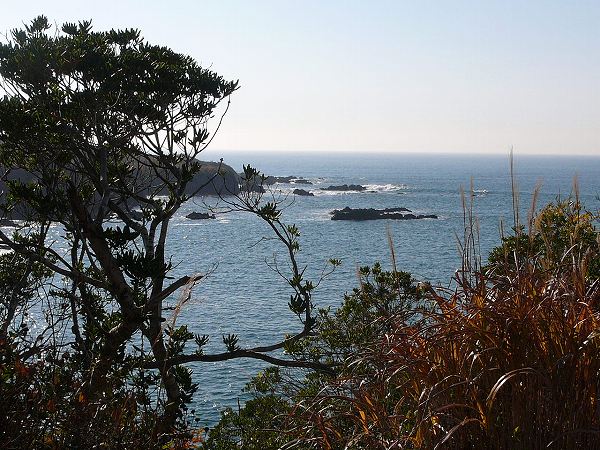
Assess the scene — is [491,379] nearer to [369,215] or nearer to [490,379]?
[490,379]

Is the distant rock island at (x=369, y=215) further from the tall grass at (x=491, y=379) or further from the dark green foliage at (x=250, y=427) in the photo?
the tall grass at (x=491, y=379)

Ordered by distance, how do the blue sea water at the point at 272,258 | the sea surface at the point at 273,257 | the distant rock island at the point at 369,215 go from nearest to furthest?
1. the sea surface at the point at 273,257
2. the blue sea water at the point at 272,258
3. the distant rock island at the point at 369,215

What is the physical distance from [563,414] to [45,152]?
197 inches

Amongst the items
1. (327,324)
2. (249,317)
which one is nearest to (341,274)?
(249,317)

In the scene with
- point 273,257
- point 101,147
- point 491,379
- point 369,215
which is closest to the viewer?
point 491,379

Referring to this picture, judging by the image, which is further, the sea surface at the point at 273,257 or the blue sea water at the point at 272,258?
the blue sea water at the point at 272,258

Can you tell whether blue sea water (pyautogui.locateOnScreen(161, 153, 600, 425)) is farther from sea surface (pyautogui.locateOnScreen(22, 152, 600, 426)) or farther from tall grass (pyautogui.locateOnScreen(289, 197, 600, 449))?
tall grass (pyautogui.locateOnScreen(289, 197, 600, 449))

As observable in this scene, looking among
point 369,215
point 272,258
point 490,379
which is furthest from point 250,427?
point 369,215

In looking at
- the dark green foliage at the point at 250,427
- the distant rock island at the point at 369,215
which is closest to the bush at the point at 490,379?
the dark green foliage at the point at 250,427

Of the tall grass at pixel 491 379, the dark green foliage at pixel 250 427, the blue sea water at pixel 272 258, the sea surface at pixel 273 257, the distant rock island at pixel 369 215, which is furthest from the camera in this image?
the distant rock island at pixel 369 215

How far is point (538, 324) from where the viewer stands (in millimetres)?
2715

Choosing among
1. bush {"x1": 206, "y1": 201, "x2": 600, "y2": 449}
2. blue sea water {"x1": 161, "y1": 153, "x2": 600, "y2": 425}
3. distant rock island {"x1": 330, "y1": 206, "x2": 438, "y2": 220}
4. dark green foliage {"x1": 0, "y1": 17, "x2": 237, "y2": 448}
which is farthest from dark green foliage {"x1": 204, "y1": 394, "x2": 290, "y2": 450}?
distant rock island {"x1": 330, "y1": 206, "x2": 438, "y2": 220}

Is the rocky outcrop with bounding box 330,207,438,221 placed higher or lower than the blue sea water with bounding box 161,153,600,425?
higher

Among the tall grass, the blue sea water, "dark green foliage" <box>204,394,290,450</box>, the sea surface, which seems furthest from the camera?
the blue sea water
